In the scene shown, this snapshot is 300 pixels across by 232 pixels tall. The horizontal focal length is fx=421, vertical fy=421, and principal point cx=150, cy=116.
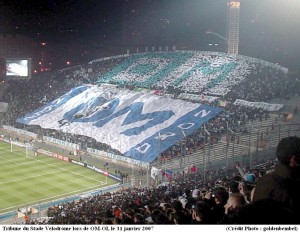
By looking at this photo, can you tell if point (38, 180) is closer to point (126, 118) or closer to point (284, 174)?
point (126, 118)

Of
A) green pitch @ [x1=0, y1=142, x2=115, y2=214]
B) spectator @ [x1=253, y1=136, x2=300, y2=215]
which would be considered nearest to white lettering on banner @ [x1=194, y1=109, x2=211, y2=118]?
green pitch @ [x1=0, y1=142, x2=115, y2=214]

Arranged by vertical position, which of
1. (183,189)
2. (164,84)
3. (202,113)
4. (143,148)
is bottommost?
(143,148)

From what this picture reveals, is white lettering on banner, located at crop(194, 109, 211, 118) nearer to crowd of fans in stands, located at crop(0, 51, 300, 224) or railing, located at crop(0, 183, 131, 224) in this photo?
crowd of fans in stands, located at crop(0, 51, 300, 224)

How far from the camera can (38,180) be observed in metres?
38.5

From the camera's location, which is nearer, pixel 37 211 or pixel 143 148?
pixel 37 211

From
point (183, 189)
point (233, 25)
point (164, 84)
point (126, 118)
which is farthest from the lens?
point (233, 25)

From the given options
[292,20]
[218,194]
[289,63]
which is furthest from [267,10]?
[218,194]

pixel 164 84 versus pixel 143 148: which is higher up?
pixel 164 84

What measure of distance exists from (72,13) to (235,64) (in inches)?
1541

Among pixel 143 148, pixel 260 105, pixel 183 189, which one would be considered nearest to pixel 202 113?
pixel 260 105

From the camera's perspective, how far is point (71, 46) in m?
82.0

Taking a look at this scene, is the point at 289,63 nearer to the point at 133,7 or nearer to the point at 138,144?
the point at 138,144

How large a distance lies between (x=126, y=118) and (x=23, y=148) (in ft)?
46.0

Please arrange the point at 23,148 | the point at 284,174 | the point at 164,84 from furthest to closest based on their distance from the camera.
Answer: the point at 164,84
the point at 23,148
the point at 284,174
